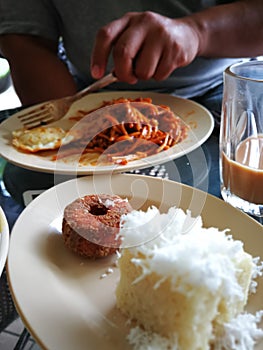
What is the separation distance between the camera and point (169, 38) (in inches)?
37.7

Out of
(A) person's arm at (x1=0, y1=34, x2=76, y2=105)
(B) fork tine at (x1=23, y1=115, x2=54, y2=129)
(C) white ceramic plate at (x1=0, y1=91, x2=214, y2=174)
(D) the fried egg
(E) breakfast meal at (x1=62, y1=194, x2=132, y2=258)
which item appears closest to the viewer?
(E) breakfast meal at (x1=62, y1=194, x2=132, y2=258)

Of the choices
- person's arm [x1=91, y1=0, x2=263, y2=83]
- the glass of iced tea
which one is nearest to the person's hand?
person's arm [x1=91, y1=0, x2=263, y2=83]

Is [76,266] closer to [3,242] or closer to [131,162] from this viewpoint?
[3,242]

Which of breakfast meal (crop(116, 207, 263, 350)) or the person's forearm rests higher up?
the person's forearm

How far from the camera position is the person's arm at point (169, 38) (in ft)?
3.11

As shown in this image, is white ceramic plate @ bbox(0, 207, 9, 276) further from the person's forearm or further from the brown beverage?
the person's forearm

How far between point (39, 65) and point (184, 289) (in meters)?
1.02

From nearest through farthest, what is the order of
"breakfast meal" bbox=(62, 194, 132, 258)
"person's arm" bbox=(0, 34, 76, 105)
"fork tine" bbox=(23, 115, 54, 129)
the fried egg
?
1. "breakfast meal" bbox=(62, 194, 132, 258)
2. the fried egg
3. "fork tine" bbox=(23, 115, 54, 129)
4. "person's arm" bbox=(0, 34, 76, 105)

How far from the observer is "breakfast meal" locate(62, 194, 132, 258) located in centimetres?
58

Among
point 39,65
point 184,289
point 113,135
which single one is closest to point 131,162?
point 113,135

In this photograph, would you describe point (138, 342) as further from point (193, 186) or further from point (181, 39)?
point (181, 39)

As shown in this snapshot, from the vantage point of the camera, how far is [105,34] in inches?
37.7

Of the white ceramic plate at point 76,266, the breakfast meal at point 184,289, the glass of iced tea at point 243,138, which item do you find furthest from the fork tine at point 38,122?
the breakfast meal at point 184,289

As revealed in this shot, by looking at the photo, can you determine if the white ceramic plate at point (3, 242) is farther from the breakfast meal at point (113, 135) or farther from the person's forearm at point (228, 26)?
the person's forearm at point (228, 26)
